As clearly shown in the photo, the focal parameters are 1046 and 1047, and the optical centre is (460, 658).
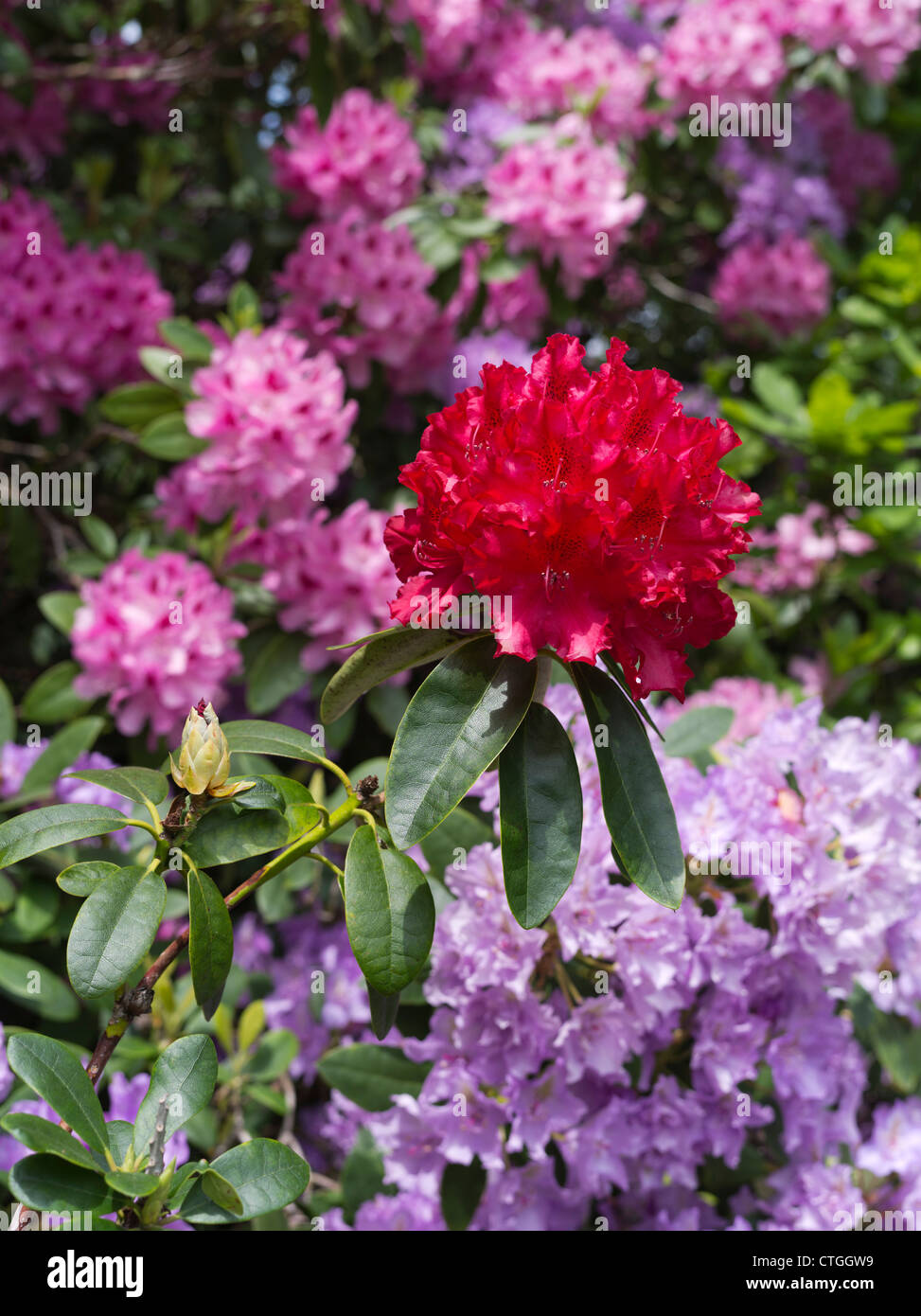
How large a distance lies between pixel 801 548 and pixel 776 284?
2.16 ft

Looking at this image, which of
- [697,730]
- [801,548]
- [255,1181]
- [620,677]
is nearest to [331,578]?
[697,730]

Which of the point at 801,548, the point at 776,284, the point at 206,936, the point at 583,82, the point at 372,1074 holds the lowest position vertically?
the point at 372,1074

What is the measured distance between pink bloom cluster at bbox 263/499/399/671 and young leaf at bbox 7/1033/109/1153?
0.86 metres

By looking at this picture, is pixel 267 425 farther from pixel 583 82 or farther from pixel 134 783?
pixel 583 82

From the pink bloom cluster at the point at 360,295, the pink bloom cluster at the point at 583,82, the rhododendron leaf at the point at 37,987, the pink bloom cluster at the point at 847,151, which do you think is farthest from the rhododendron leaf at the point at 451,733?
the pink bloom cluster at the point at 847,151

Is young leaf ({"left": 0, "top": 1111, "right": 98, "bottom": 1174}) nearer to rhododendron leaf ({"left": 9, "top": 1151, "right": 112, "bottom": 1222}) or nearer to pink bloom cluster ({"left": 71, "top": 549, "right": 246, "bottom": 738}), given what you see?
rhododendron leaf ({"left": 9, "top": 1151, "right": 112, "bottom": 1222})

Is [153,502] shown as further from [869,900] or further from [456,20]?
[869,900]

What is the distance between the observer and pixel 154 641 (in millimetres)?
1448

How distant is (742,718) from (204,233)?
1.52m

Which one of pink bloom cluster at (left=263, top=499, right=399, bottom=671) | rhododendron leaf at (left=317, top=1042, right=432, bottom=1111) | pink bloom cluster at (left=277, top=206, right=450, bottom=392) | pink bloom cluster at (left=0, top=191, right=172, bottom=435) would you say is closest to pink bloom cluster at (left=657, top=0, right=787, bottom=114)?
pink bloom cluster at (left=277, top=206, right=450, bottom=392)

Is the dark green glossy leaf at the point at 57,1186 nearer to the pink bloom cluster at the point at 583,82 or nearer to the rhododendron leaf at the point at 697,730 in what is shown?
the rhododendron leaf at the point at 697,730

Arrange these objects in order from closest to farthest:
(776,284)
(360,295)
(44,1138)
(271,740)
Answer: (44,1138) < (271,740) < (360,295) < (776,284)

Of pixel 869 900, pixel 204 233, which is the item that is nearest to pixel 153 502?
pixel 204 233

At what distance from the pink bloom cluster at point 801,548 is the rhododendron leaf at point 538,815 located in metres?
1.59
